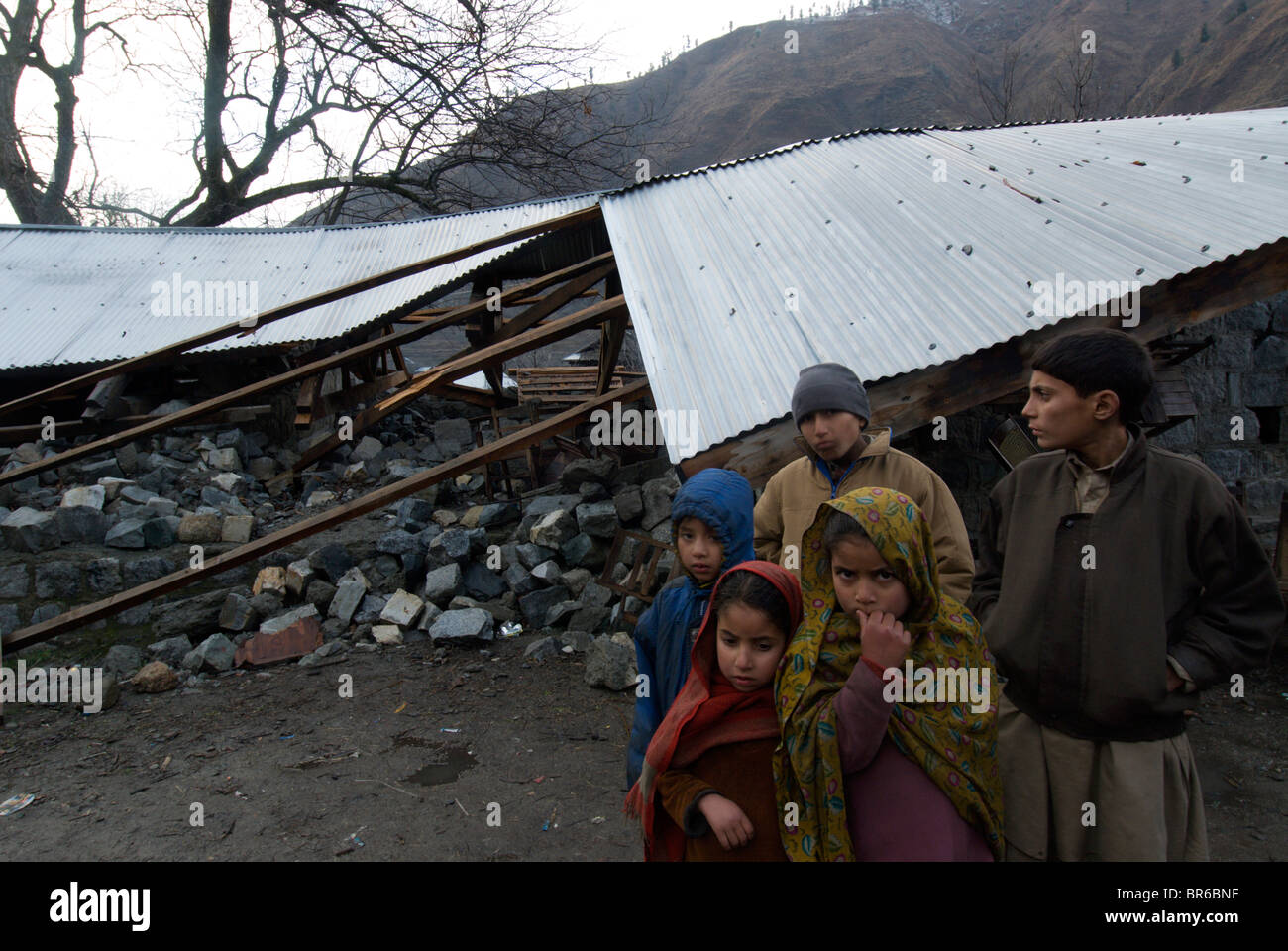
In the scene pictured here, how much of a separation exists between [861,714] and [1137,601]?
744 mm

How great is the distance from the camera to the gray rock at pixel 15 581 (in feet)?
19.7

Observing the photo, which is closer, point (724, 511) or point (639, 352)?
point (724, 511)

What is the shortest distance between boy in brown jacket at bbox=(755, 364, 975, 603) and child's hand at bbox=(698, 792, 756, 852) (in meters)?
1.00

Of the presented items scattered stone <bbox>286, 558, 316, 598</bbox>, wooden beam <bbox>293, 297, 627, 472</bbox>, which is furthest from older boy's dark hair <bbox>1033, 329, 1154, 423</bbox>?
Result: scattered stone <bbox>286, 558, 316, 598</bbox>

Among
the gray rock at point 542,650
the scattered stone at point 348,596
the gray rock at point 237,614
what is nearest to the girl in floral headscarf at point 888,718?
the gray rock at point 542,650

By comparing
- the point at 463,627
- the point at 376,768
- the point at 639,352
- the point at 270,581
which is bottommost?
the point at 376,768

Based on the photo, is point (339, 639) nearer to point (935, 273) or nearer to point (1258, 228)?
point (935, 273)

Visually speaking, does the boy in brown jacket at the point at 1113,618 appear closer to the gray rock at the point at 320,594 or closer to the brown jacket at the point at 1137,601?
the brown jacket at the point at 1137,601

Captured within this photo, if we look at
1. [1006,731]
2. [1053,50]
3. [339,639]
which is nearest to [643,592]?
[339,639]

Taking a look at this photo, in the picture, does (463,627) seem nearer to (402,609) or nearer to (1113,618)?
(402,609)

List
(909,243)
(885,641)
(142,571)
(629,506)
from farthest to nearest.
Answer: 1. (142,571)
2. (629,506)
3. (909,243)
4. (885,641)

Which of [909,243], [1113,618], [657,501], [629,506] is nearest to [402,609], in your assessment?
[629,506]

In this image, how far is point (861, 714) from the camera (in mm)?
1522

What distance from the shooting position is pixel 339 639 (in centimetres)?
551
